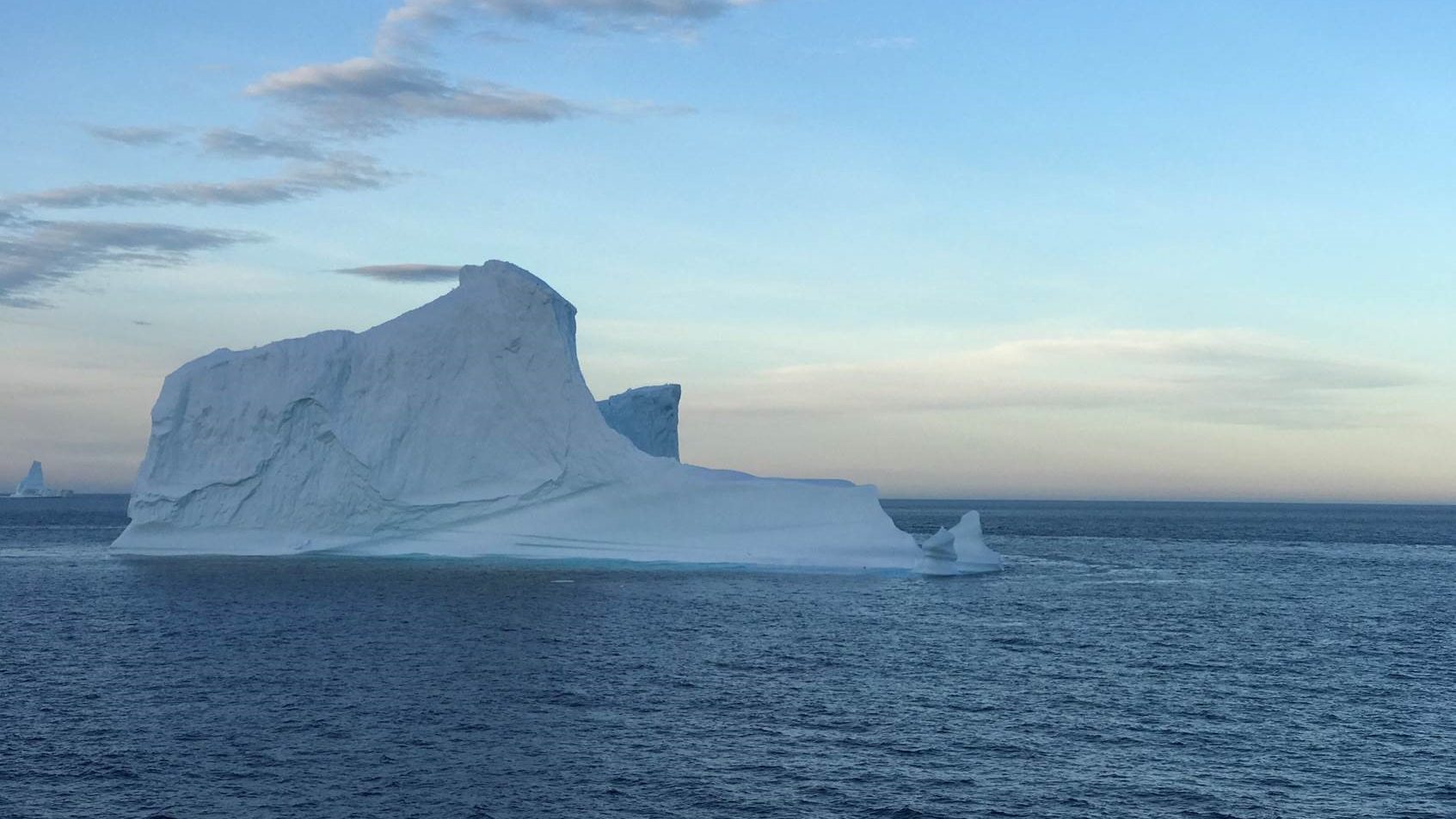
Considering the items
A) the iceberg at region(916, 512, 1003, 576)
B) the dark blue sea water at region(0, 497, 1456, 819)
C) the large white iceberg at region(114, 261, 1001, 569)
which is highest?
the large white iceberg at region(114, 261, 1001, 569)

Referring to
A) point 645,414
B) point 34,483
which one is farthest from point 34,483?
point 645,414

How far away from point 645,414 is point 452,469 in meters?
14.2

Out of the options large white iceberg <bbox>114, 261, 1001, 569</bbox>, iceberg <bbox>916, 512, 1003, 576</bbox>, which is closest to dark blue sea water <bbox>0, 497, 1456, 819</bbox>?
iceberg <bbox>916, 512, 1003, 576</bbox>

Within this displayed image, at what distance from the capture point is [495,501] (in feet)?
144

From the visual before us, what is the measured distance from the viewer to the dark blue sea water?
15.5m

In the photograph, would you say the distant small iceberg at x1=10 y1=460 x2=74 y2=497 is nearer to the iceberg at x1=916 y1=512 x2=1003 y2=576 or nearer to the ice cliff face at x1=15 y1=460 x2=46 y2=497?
the ice cliff face at x1=15 y1=460 x2=46 y2=497

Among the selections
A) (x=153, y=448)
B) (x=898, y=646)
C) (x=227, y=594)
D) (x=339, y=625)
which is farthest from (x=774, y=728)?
(x=153, y=448)

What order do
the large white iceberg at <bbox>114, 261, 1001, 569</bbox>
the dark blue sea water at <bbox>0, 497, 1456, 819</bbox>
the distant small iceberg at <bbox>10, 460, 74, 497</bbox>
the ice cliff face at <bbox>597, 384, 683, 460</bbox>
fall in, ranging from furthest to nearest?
1. the distant small iceberg at <bbox>10, 460, 74, 497</bbox>
2. the ice cliff face at <bbox>597, 384, 683, 460</bbox>
3. the large white iceberg at <bbox>114, 261, 1001, 569</bbox>
4. the dark blue sea water at <bbox>0, 497, 1456, 819</bbox>

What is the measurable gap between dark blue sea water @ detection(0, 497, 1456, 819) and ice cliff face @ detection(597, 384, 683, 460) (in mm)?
17222

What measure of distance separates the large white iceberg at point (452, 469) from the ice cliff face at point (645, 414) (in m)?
9.89

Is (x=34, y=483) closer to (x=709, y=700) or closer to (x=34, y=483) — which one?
(x=34, y=483)

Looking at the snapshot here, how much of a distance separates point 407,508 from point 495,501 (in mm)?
3167

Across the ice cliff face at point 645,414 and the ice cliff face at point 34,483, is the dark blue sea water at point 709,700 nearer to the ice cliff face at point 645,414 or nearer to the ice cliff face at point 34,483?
the ice cliff face at point 645,414

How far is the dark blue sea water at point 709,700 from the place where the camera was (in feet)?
50.8
